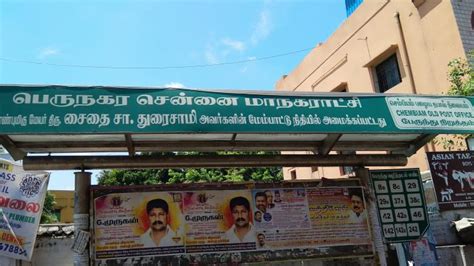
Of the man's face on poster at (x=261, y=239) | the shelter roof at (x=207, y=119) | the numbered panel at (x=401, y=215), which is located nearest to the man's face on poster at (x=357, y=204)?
the numbered panel at (x=401, y=215)

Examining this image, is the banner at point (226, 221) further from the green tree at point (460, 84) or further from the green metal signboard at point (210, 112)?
the green tree at point (460, 84)

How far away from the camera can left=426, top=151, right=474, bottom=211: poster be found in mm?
7410

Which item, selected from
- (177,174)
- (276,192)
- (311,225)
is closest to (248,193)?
(276,192)

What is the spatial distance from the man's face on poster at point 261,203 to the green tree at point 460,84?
19.0 feet

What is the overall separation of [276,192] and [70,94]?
104 inches

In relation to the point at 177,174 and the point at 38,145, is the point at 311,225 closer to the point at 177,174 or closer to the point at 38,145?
the point at 38,145

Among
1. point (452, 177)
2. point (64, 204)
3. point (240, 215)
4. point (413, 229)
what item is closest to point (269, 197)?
point (240, 215)

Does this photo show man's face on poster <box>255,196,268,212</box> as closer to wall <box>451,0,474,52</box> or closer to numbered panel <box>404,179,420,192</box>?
numbered panel <box>404,179,420,192</box>

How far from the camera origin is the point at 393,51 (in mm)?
15711

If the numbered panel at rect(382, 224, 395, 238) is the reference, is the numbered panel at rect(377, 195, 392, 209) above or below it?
above

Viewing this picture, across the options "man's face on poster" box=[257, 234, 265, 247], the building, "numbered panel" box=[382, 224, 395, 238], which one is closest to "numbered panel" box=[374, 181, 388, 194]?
"numbered panel" box=[382, 224, 395, 238]

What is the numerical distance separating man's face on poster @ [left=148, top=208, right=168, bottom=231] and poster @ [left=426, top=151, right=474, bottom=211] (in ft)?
15.0

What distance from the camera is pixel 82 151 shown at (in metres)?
5.19

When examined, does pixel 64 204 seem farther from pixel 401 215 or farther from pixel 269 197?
pixel 401 215
